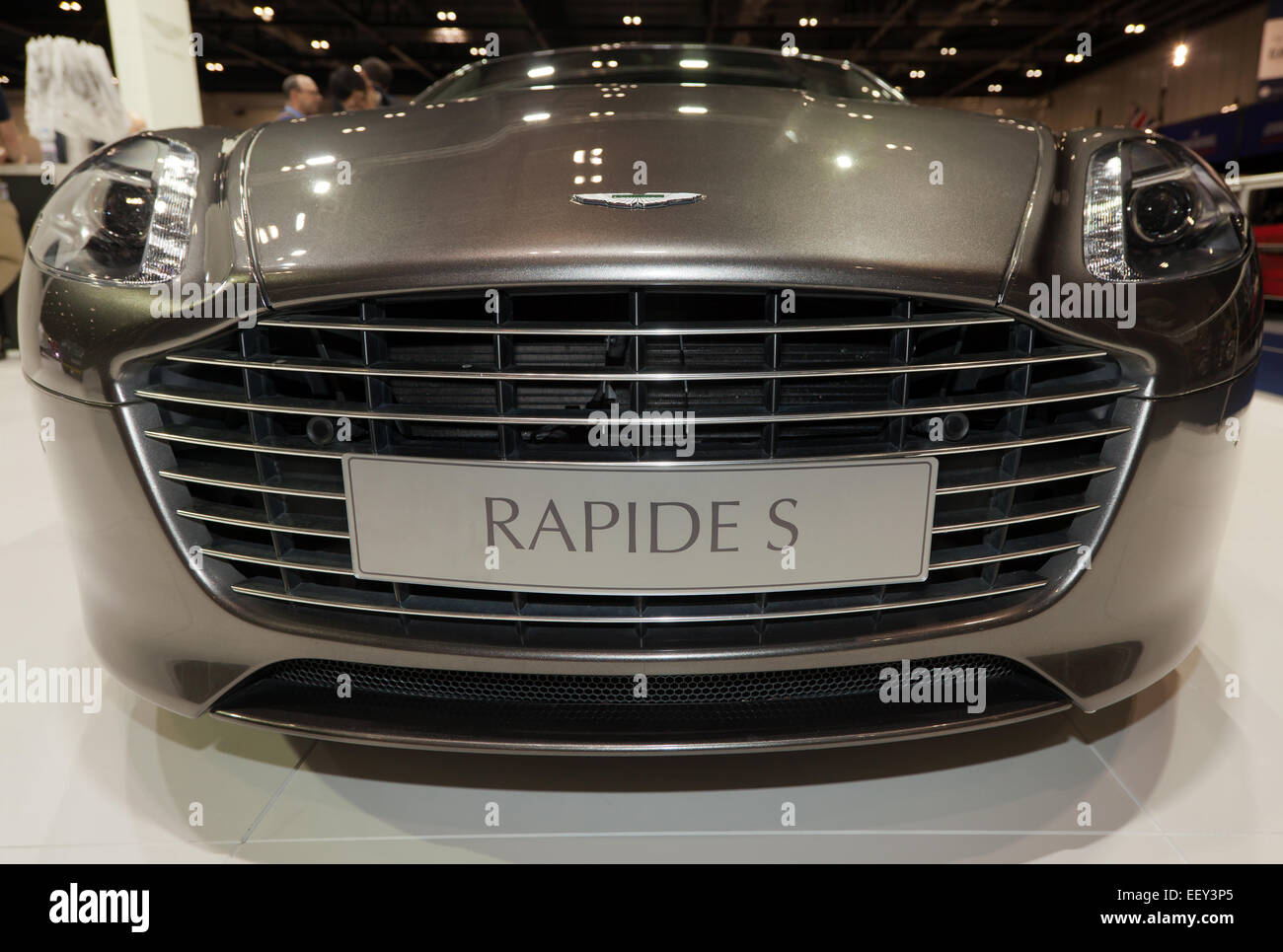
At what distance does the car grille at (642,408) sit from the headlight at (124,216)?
5.3 inches

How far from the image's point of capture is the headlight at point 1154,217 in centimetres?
98

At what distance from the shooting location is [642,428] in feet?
2.91

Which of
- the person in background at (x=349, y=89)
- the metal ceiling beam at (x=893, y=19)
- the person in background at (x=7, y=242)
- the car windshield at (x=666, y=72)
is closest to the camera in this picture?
the car windshield at (x=666, y=72)

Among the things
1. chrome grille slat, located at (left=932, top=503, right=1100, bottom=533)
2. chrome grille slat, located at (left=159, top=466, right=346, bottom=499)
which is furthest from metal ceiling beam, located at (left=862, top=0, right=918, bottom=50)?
chrome grille slat, located at (left=159, top=466, right=346, bottom=499)

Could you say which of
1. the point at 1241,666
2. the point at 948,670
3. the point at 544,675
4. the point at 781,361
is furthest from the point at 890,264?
the point at 1241,666

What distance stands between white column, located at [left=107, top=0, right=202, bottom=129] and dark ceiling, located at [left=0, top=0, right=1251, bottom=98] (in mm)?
7234

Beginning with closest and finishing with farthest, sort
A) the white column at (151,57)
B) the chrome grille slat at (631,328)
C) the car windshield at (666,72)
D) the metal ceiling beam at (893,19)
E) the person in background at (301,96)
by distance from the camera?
the chrome grille slat at (631,328) → the car windshield at (666,72) → the person in background at (301,96) → the white column at (151,57) → the metal ceiling beam at (893,19)

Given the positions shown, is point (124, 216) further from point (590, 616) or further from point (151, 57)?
point (151, 57)

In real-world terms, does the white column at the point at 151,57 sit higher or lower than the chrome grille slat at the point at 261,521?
higher

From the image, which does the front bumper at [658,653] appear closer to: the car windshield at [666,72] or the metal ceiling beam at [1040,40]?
the car windshield at [666,72]

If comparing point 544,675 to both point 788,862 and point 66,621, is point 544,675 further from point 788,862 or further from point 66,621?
point 66,621

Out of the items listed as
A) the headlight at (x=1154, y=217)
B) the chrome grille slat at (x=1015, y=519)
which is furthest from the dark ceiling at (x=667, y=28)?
the chrome grille slat at (x=1015, y=519)

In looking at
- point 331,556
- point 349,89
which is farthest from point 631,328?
point 349,89

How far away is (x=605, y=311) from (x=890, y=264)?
31 cm
